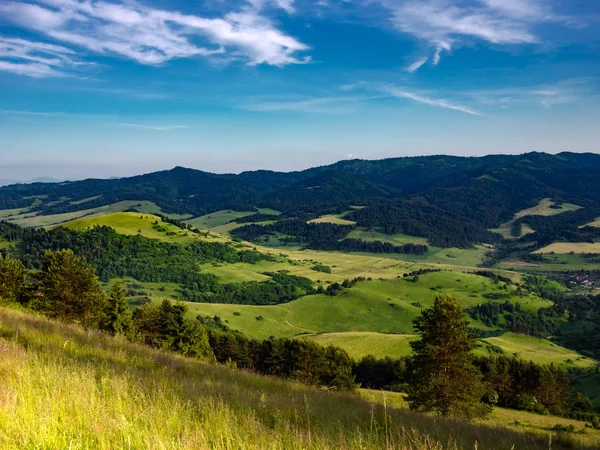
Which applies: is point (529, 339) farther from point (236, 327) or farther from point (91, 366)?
point (91, 366)

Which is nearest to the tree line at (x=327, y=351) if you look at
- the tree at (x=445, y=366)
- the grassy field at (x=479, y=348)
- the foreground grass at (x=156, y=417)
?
the tree at (x=445, y=366)

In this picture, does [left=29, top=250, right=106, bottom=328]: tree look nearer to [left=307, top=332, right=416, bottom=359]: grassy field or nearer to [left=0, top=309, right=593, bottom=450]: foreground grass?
[left=0, top=309, right=593, bottom=450]: foreground grass

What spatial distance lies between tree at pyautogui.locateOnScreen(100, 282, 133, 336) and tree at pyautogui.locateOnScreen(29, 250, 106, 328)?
279 cm

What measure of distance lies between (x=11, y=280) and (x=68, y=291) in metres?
12.3

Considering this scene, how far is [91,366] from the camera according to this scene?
8.16 metres

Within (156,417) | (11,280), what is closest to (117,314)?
(11,280)

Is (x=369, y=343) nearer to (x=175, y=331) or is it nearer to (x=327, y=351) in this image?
(x=327, y=351)

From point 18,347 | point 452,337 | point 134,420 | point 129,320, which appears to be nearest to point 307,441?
point 134,420

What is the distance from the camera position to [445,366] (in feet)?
115

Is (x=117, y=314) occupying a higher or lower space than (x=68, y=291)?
lower

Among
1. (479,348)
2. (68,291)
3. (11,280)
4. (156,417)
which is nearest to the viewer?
(156,417)

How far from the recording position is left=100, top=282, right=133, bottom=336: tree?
2228 inches

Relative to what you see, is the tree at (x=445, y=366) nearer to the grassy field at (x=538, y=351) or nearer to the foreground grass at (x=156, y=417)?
the foreground grass at (x=156, y=417)

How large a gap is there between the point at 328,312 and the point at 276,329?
1389 inches
